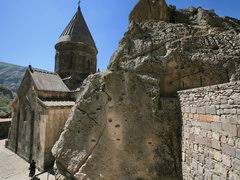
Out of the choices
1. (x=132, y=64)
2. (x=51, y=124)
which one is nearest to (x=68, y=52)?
(x=51, y=124)

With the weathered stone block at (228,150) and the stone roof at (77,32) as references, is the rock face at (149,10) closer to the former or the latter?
the weathered stone block at (228,150)

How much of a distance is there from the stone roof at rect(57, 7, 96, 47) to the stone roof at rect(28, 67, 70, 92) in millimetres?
4516

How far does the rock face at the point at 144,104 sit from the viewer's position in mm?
4320

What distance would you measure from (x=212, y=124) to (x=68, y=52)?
46.0 feet

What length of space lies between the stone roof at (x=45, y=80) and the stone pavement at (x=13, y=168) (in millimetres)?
4988

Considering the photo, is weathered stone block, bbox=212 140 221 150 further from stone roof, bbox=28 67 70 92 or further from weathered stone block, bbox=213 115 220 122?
stone roof, bbox=28 67 70 92

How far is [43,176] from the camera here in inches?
272

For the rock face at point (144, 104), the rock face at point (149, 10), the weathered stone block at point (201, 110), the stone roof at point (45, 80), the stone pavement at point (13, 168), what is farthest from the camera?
the stone roof at point (45, 80)

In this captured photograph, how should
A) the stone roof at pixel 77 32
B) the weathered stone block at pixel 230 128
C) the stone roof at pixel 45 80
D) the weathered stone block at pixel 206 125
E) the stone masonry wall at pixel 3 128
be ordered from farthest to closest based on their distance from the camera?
1. the stone masonry wall at pixel 3 128
2. the stone roof at pixel 77 32
3. the stone roof at pixel 45 80
4. the weathered stone block at pixel 206 125
5. the weathered stone block at pixel 230 128

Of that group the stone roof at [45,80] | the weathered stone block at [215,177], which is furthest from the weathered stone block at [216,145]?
the stone roof at [45,80]

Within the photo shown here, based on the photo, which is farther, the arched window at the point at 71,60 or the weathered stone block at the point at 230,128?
the arched window at the point at 71,60

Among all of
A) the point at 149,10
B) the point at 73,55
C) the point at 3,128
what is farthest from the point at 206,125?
the point at 3,128

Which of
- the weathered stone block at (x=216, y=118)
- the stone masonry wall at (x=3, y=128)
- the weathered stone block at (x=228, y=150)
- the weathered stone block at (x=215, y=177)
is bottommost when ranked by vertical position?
the stone masonry wall at (x=3, y=128)

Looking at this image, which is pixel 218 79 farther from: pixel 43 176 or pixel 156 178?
pixel 43 176
